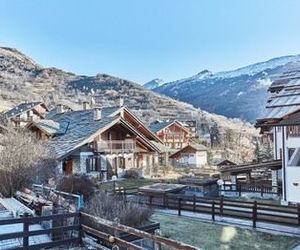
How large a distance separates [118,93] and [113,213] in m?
107

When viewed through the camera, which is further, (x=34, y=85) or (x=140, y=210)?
(x=34, y=85)

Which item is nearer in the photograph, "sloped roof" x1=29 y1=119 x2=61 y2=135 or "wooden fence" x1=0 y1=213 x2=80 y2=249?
"wooden fence" x1=0 y1=213 x2=80 y2=249

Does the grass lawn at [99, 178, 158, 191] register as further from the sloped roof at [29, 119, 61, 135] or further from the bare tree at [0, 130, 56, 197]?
the bare tree at [0, 130, 56, 197]

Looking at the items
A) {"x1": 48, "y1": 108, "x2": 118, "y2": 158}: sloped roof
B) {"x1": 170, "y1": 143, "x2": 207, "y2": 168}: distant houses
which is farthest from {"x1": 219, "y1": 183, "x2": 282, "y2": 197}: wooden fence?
{"x1": 170, "y1": 143, "x2": 207, "y2": 168}: distant houses

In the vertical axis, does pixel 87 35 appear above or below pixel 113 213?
above

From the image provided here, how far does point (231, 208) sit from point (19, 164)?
9.69m

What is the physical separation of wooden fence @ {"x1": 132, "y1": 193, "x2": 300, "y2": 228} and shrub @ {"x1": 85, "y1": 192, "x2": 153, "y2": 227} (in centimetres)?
439

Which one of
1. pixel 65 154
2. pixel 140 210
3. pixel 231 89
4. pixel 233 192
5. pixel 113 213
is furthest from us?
pixel 231 89

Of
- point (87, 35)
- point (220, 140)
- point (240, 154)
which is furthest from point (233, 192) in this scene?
point (87, 35)

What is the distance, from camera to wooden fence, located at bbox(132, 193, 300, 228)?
16.1m

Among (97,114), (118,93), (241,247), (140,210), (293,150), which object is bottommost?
(241,247)

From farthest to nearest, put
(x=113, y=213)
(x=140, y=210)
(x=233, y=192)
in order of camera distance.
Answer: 1. (x=233, y=192)
2. (x=140, y=210)
3. (x=113, y=213)

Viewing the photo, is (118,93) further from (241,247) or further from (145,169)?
(241,247)

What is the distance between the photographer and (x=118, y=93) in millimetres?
119125
